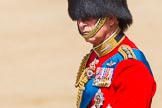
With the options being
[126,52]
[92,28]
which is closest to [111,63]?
[126,52]

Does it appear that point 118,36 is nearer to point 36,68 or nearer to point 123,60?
point 123,60

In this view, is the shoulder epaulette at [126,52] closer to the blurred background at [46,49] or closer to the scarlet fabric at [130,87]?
the scarlet fabric at [130,87]

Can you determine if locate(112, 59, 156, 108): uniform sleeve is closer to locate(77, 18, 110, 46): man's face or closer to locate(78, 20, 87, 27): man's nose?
locate(77, 18, 110, 46): man's face

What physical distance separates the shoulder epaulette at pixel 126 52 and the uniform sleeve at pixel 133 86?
1.2 inches

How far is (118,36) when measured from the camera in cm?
475

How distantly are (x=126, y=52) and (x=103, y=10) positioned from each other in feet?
0.87

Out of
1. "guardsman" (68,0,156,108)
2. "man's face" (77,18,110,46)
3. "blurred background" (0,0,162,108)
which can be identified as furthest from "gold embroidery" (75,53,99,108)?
"blurred background" (0,0,162,108)

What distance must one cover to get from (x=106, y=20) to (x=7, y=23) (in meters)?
5.33

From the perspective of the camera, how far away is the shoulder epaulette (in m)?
4.64

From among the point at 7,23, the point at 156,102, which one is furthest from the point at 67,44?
the point at 156,102

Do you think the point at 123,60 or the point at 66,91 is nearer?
the point at 123,60

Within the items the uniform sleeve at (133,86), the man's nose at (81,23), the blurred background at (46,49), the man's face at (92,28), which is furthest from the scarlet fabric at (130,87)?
the blurred background at (46,49)

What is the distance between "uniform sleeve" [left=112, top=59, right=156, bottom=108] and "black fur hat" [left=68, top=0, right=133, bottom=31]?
260 mm

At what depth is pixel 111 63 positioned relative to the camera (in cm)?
471
